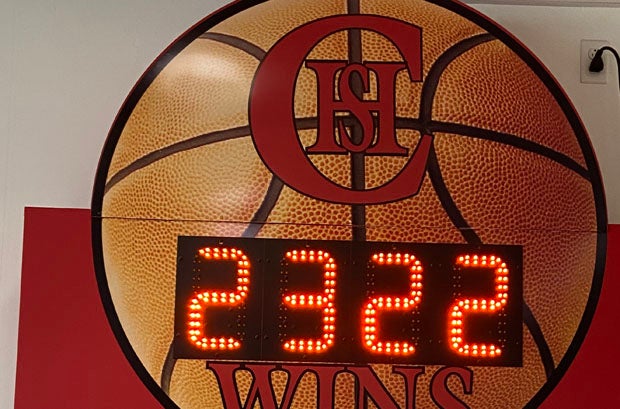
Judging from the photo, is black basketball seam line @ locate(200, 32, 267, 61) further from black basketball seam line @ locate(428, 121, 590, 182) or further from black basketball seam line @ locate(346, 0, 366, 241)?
black basketball seam line @ locate(428, 121, 590, 182)

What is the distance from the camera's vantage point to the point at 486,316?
1.61 meters

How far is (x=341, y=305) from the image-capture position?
5.23ft

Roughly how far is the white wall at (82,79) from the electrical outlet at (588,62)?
0.02 metres

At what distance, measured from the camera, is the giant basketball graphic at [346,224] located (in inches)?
63.0

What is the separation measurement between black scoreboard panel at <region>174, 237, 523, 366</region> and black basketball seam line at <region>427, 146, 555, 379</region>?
0.09 ft

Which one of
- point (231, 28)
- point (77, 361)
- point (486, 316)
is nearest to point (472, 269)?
point (486, 316)

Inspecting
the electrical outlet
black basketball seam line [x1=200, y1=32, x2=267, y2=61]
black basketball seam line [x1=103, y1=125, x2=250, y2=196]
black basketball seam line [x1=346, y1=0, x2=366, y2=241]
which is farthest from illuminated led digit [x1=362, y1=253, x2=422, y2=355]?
the electrical outlet

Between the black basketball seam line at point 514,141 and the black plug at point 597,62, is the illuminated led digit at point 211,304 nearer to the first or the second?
the black basketball seam line at point 514,141

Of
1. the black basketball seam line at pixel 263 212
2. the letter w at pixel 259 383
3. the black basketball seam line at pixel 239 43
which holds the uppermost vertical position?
the black basketball seam line at pixel 239 43

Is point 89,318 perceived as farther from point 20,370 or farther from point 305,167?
point 305,167

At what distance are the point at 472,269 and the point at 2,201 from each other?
3.65 feet

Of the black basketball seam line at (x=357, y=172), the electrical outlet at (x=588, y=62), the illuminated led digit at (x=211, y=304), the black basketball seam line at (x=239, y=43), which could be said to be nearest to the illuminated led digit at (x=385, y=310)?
the black basketball seam line at (x=357, y=172)

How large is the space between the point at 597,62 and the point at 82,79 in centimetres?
126

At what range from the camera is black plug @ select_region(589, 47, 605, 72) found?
1.94m
